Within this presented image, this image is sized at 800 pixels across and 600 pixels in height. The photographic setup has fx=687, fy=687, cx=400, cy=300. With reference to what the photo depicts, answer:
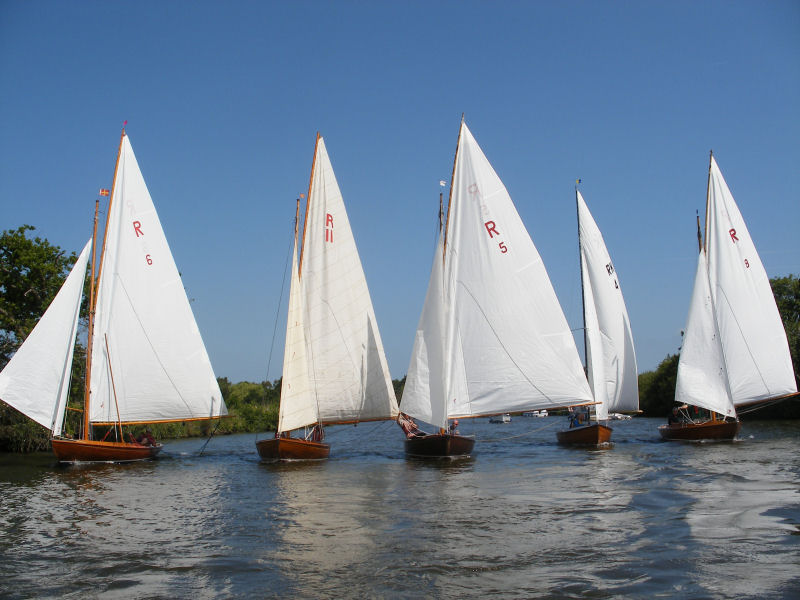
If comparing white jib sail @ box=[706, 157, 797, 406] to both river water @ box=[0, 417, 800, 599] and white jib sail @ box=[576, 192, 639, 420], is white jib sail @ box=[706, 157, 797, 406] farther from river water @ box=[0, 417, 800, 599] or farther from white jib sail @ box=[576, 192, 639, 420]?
river water @ box=[0, 417, 800, 599]

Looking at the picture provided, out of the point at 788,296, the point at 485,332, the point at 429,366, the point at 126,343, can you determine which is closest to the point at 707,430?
the point at 485,332

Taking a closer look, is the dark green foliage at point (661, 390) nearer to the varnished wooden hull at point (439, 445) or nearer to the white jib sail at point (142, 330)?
→ the varnished wooden hull at point (439, 445)

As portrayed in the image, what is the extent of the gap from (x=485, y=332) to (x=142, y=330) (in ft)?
49.6

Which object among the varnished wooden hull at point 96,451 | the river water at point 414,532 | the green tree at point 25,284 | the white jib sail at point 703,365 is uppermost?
the green tree at point 25,284

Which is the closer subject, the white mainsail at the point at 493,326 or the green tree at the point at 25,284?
the white mainsail at the point at 493,326

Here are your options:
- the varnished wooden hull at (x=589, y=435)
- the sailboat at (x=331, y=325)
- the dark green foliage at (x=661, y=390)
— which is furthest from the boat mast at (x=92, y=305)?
the dark green foliage at (x=661, y=390)

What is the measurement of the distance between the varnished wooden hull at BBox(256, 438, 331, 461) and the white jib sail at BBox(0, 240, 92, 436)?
26.6ft

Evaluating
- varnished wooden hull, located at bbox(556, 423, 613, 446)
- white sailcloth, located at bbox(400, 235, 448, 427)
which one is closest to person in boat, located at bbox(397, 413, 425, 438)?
white sailcloth, located at bbox(400, 235, 448, 427)

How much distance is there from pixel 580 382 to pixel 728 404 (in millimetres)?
10524

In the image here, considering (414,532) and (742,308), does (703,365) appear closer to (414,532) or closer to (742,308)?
(742,308)

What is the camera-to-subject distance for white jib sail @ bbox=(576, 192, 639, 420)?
125ft

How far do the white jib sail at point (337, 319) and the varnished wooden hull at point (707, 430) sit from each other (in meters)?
15.0

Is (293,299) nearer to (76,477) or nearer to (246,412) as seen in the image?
(76,477)

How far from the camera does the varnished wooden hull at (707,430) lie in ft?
109
